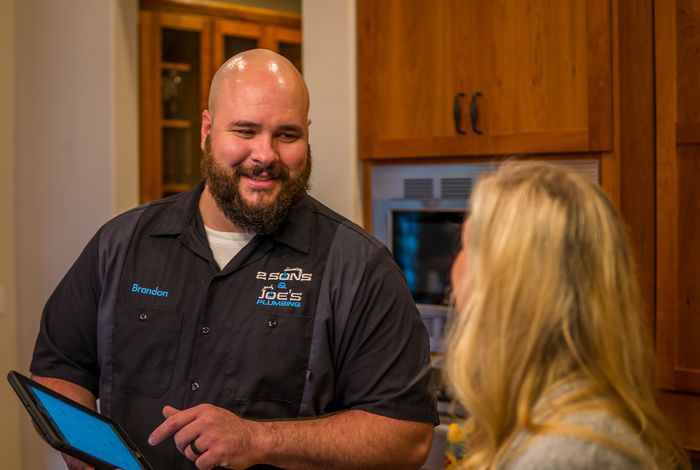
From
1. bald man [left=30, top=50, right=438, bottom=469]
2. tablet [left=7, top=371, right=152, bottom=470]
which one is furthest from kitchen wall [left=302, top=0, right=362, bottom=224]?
tablet [left=7, top=371, right=152, bottom=470]

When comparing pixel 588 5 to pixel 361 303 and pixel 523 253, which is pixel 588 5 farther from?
pixel 523 253

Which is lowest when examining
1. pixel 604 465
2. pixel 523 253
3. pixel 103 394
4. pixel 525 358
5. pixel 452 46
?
pixel 103 394

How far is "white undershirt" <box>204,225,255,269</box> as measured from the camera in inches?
76.4

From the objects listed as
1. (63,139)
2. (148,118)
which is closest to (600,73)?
(63,139)

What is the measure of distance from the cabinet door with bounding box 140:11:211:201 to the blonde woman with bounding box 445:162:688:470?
10.2 ft

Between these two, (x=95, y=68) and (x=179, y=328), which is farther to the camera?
(x=95, y=68)

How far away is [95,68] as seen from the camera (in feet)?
10.7

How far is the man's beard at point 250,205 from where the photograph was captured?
1889 millimetres

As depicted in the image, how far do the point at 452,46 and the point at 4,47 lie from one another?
178cm

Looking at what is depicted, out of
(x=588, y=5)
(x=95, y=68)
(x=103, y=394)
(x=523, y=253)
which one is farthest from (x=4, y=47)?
(x=523, y=253)

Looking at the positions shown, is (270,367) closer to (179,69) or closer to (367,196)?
(367,196)

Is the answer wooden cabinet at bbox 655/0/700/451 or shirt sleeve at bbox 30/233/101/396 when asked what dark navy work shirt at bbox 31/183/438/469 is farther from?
wooden cabinet at bbox 655/0/700/451

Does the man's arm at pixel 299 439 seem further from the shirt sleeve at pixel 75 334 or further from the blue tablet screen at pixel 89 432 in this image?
the shirt sleeve at pixel 75 334

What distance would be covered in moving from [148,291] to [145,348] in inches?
5.0
